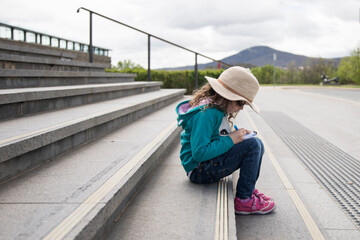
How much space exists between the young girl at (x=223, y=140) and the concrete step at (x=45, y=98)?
1.89 m

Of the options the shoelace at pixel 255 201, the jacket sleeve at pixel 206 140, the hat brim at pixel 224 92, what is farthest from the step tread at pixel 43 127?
the shoelace at pixel 255 201

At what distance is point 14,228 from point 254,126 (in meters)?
6.15

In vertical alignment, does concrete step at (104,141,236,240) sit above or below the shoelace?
above

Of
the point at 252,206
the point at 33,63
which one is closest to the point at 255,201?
the point at 252,206

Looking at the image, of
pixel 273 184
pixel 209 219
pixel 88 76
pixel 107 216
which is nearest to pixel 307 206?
pixel 273 184

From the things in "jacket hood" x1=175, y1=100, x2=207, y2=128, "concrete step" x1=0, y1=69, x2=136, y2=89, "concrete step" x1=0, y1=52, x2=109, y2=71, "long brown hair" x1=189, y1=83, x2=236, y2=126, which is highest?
"concrete step" x1=0, y1=52, x2=109, y2=71

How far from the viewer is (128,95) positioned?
25.3ft

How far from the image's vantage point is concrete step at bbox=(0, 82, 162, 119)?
11.8ft

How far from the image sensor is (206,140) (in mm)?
2643

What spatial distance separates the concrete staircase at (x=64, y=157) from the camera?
6.47ft

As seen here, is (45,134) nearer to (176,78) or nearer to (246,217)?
(246,217)

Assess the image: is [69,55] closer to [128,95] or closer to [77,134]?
[128,95]

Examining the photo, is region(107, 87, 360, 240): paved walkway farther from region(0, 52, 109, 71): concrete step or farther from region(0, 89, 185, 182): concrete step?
region(0, 52, 109, 71): concrete step

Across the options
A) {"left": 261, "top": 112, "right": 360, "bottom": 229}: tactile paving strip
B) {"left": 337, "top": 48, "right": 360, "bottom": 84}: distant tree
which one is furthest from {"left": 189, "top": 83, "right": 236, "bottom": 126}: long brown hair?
{"left": 337, "top": 48, "right": 360, "bottom": 84}: distant tree
